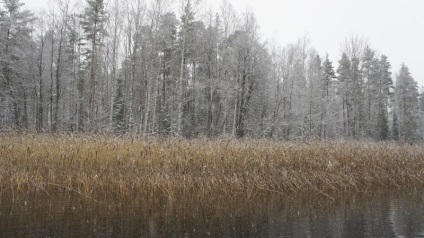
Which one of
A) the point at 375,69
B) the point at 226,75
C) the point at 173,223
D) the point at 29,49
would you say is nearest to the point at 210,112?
the point at 226,75

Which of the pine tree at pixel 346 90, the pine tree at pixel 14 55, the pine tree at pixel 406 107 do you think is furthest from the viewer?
the pine tree at pixel 406 107

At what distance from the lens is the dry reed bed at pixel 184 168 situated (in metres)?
7.59

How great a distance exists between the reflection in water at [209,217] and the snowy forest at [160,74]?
15.3 m

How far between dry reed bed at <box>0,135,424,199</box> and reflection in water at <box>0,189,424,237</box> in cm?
42

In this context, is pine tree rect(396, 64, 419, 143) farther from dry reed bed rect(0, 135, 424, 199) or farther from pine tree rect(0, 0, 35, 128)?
pine tree rect(0, 0, 35, 128)

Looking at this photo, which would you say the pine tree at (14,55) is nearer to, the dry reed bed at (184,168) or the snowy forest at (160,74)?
the snowy forest at (160,74)

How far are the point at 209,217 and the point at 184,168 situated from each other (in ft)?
8.71

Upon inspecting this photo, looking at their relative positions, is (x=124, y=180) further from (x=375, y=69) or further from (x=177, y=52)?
(x=375, y=69)

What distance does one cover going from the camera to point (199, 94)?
114 feet

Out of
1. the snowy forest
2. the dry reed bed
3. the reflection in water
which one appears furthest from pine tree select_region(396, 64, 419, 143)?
the reflection in water

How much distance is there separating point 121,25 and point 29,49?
8767 millimetres

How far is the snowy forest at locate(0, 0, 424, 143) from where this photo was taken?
27.1 metres

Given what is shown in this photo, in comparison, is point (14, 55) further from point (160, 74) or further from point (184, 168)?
point (184, 168)

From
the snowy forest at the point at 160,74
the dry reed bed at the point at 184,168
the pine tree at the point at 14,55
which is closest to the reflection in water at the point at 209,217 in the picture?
the dry reed bed at the point at 184,168
